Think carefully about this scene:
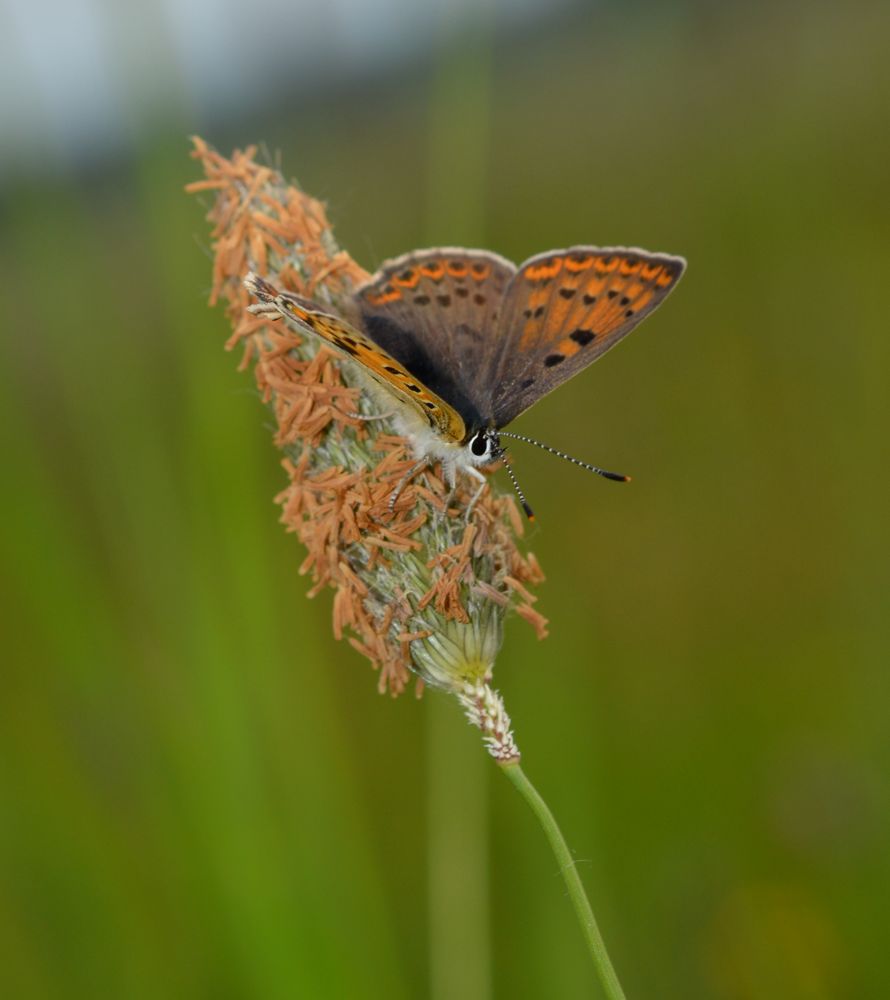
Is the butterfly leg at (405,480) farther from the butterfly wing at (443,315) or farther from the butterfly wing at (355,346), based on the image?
the butterfly wing at (443,315)

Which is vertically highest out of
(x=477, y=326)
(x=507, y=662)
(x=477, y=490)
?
(x=477, y=326)

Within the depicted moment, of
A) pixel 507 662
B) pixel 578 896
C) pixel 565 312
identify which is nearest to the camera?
pixel 578 896

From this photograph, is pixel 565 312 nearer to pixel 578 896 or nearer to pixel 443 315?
pixel 443 315

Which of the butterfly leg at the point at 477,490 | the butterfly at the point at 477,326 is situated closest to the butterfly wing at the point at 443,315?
the butterfly at the point at 477,326

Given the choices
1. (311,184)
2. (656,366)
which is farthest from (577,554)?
(311,184)

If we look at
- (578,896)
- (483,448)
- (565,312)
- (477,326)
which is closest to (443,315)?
(477,326)

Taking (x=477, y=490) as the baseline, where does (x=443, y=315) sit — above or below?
above

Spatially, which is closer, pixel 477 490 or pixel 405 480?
pixel 405 480
